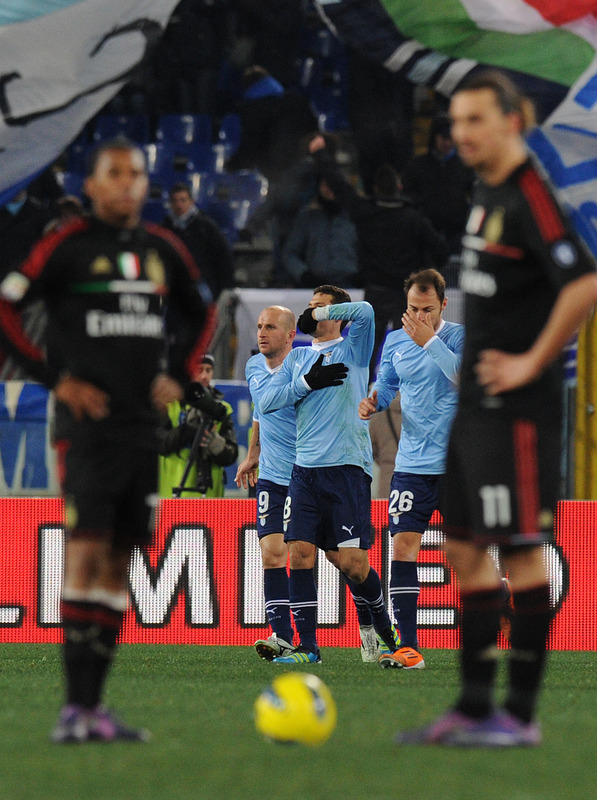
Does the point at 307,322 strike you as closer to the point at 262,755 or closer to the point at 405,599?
the point at 405,599

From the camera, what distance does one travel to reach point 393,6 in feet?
42.8

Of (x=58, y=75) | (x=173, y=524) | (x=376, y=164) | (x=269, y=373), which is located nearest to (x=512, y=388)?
(x=269, y=373)

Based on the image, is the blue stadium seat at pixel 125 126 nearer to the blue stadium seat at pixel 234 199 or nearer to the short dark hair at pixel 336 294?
the blue stadium seat at pixel 234 199

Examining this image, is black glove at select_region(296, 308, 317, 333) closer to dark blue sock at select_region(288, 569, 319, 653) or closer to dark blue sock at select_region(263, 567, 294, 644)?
dark blue sock at select_region(288, 569, 319, 653)

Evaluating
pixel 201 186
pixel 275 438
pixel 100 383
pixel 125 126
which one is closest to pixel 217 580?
pixel 275 438

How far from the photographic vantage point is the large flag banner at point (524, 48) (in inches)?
495

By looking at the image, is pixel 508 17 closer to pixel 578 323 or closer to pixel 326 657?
pixel 326 657

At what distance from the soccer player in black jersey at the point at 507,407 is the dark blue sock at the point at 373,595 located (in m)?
3.80

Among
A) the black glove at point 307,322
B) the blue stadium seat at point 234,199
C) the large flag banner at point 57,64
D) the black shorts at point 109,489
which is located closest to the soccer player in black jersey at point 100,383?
the black shorts at point 109,489

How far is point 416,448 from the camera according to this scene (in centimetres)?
802

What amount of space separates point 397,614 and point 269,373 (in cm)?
175

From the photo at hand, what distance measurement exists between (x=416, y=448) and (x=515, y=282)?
3.82 metres

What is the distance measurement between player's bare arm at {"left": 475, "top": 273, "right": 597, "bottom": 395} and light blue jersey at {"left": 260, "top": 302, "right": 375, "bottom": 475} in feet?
12.7

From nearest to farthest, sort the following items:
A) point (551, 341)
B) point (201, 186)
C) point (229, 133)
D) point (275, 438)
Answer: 1. point (551, 341)
2. point (275, 438)
3. point (201, 186)
4. point (229, 133)
